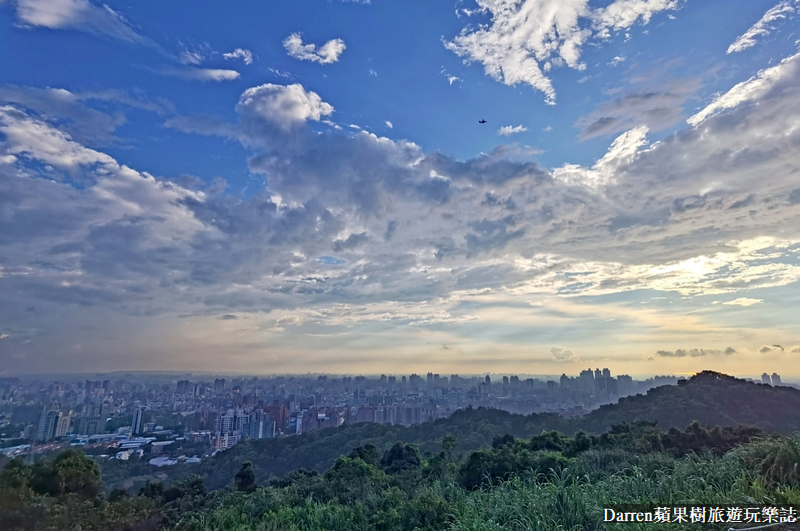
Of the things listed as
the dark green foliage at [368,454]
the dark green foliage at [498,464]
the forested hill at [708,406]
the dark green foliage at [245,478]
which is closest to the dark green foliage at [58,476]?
the dark green foliage at [245,478]

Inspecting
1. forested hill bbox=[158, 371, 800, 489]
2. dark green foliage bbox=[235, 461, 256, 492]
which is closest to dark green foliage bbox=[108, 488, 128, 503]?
dark green foliage bbox=[235, 461, 256, 492]

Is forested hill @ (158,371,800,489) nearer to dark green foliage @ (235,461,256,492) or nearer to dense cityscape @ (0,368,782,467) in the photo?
dense cityscape @ (0,368,782,467)

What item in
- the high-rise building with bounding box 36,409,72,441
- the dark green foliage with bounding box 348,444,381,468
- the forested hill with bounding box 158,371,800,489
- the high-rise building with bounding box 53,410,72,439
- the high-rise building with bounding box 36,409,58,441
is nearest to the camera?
the dark green foliage with bounding box 348,444,381,468

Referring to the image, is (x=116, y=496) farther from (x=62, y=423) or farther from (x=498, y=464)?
(x=62, y=423)

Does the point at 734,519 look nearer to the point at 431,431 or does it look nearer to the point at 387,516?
the point at 387,516

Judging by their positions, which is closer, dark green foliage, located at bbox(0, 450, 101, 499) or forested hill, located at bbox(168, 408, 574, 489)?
dark green foliage, located at bbox(0, 450, 101, 499)

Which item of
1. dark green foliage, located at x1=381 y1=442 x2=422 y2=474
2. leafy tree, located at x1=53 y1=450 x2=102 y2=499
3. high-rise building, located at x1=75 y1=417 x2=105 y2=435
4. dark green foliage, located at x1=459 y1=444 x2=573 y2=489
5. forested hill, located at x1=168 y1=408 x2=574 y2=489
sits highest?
dark green foliage, located at x1=459 y1=444 x2=573 y2=489

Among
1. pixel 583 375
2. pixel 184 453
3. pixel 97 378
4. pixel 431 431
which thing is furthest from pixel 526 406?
pixel 97 378

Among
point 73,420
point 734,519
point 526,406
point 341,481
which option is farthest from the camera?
point 526,406
